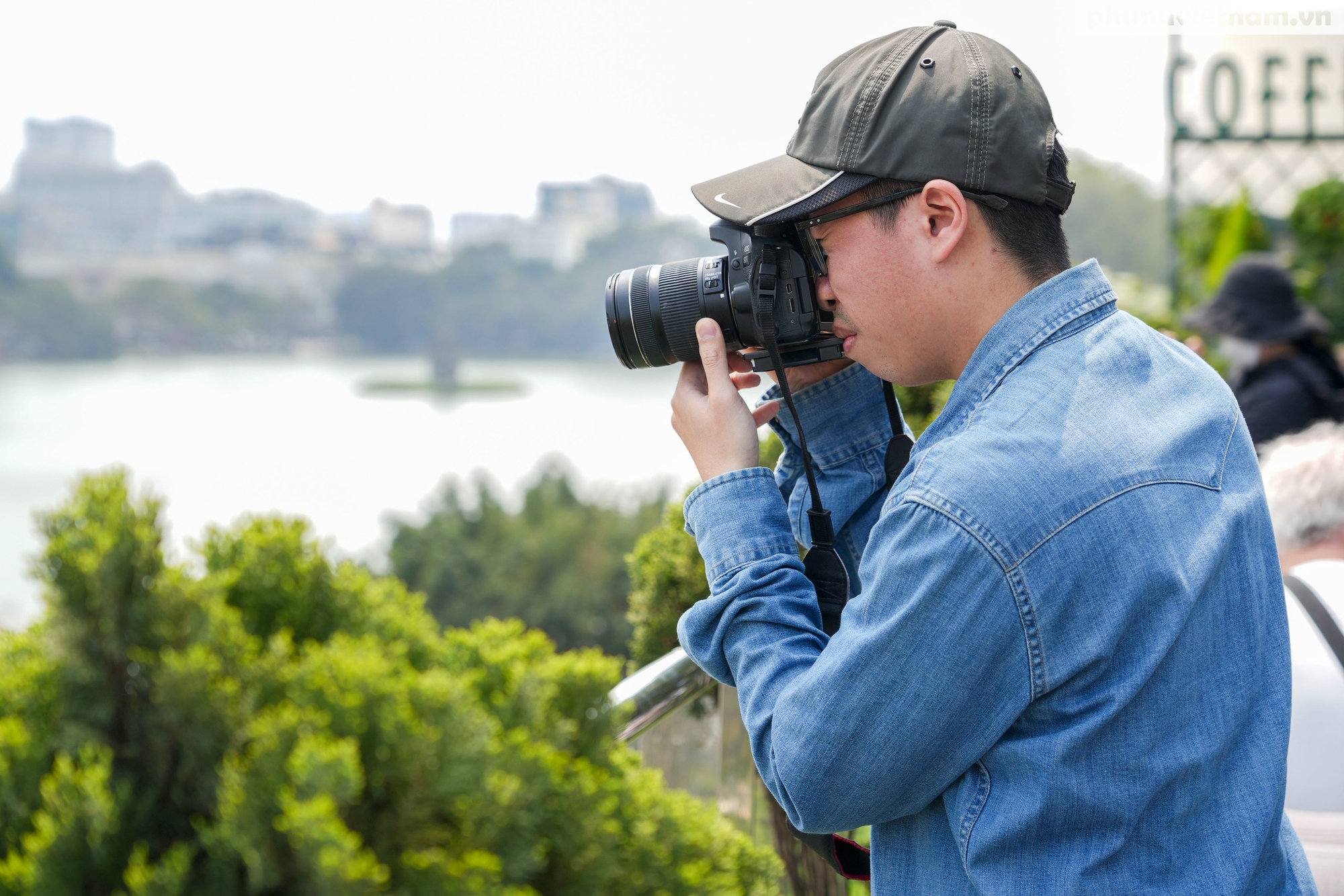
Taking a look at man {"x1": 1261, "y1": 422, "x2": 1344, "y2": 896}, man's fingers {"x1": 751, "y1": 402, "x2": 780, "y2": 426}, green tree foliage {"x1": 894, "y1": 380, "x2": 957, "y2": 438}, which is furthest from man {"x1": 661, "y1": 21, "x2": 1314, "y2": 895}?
green tree foliage {"x1": 894, "y1": 380, "x2": 957, "y2": 438}

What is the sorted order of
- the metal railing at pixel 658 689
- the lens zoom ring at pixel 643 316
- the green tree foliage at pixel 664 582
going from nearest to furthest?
the lens zoom ring at pixel 643 316 → the metal railing at pixel 658 689 → the green tree foliage at pixel 664 582

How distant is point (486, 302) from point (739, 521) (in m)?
11.6

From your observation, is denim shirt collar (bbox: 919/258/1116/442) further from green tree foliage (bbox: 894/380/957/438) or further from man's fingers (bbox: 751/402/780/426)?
green tree foliage (bbox: 894/380/957/438)

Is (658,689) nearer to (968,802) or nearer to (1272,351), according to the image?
(968,802)

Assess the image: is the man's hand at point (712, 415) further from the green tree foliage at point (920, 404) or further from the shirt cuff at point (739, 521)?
the green tree foliage at point (920, 404)

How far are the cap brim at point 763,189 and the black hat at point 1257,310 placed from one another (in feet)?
10.5

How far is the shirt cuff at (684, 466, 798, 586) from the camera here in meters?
1.03

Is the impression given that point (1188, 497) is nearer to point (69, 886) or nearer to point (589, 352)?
point (69, 886)

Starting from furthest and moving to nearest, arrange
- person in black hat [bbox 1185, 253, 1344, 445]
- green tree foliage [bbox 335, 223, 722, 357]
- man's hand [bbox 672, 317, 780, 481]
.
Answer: green tree foliage [bbox 335, 223, 722, 357]
person in black hat [bbox 1185, 253, 1344, 445]
man's hand [bbox 672, 317, 780, 481]

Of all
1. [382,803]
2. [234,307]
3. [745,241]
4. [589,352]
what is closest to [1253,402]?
[745,241]

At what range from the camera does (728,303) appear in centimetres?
132

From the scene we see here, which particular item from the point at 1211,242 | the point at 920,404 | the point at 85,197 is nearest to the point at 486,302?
the point at 85,197

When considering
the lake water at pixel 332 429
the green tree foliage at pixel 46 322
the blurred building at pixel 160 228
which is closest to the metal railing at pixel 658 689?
the lake water at pixel 332 429

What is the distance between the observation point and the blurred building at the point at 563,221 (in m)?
10.9
